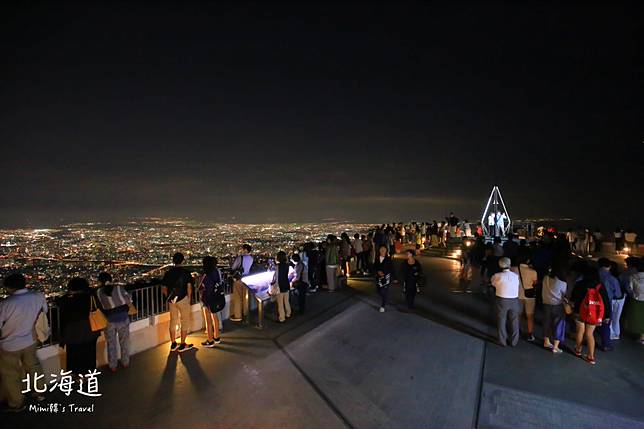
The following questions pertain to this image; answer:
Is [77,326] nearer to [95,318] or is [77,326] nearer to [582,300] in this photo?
[95,318]

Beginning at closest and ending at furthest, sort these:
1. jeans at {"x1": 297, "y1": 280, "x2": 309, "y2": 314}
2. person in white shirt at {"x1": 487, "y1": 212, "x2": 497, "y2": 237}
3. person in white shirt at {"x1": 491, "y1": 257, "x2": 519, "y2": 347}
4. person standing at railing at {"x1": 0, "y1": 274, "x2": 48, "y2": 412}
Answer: person standing at railing at {"x1": 0, "y1": 274, "x2": 48, "y2": 412}, person in white shirt at {"x1": 491, "y1": 257, "x2": 519, "y2": 347}, jeans at {"x1": 297, "y1": 280, "x2": 309, "y2": 314}, person in white shirt at {"x1": 487, "y1": 212, "x2": 497, "y2": 237}

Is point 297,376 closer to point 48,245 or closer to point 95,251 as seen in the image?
point 95,251

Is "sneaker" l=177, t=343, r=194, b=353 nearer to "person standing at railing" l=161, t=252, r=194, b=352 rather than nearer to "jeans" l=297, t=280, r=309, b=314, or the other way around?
"person standing at railing" l=161, t=252, r=194, b=352

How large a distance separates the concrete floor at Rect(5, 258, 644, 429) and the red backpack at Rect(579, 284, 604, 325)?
2.85 feet

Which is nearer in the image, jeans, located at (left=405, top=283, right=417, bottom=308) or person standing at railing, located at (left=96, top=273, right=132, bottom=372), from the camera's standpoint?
person standing at railing, located at (left=96, top=273, right=132, bottom=372)

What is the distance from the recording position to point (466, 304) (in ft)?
34.2

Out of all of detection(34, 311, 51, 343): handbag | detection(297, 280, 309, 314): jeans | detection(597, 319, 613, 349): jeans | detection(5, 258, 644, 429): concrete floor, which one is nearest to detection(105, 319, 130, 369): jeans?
detection(5, 258, 644, 429): concrete floor

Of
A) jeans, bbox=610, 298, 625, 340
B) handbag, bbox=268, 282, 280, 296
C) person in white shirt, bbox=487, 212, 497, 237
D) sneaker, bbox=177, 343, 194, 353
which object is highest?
person in white shirt, bbox=487, 212, 497, 237

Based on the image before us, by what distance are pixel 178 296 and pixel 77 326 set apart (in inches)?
72.1

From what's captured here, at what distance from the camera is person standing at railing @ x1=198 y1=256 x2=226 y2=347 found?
724cm

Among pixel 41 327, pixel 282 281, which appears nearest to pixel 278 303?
pixel 282 281

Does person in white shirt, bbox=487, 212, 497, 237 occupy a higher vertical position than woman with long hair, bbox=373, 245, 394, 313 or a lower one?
higher

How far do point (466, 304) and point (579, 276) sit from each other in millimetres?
3564

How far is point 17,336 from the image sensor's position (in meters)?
4.73
